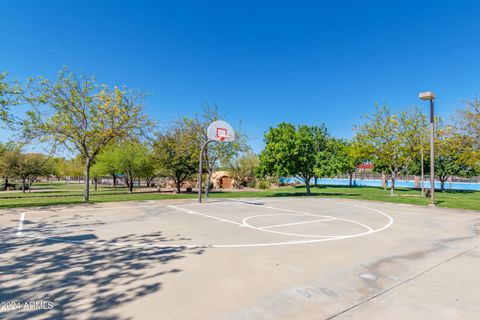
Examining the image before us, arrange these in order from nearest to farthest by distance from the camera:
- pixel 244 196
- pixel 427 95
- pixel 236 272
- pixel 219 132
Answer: pixel 236 272
pixel 427 95
pixel 219 132
pixel 244 196

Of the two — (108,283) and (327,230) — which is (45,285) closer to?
(108,283)

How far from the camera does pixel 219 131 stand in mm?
17688

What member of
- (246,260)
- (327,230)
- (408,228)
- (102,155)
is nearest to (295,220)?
(327,230)

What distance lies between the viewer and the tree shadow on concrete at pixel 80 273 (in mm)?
3328

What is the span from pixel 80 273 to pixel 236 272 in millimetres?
2617

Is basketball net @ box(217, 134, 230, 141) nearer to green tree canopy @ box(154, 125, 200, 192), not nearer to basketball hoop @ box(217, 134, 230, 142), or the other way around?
basketball hoop @ box(217, 134, 230, 142)

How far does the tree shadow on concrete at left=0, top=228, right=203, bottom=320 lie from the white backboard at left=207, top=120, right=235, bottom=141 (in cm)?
1119

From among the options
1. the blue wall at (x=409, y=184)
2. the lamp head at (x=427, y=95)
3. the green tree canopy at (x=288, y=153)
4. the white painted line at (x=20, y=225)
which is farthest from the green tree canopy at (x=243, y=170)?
the white painted line at (x=20, y=225)

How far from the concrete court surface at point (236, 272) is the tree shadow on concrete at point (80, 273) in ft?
0.06

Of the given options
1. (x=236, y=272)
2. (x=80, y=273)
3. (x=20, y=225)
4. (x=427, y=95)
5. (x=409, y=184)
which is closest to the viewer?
(x=80, y=273)

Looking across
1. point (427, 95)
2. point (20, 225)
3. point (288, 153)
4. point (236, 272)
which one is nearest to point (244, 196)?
point (288, 153)

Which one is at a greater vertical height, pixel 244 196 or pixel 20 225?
pixel 20 225

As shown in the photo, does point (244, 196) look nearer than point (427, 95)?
No

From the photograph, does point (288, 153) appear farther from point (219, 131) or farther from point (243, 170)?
point (243, 170)
